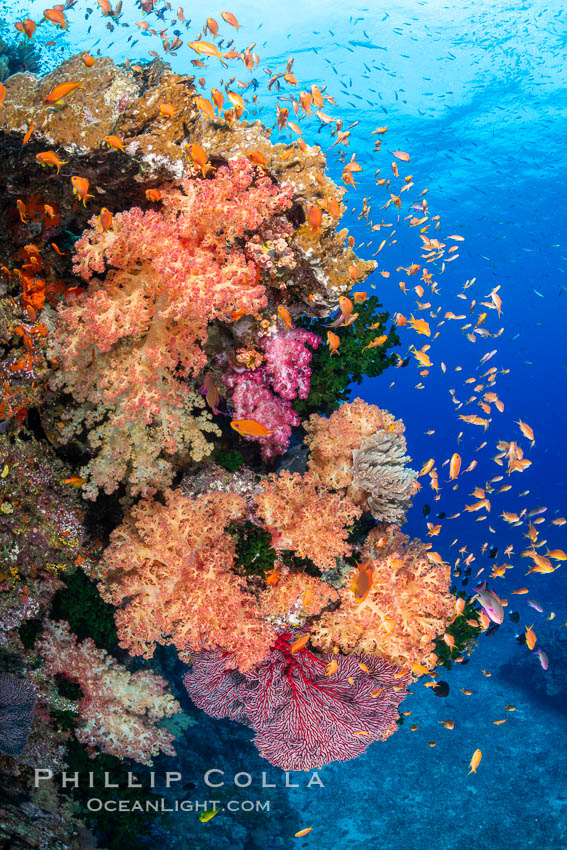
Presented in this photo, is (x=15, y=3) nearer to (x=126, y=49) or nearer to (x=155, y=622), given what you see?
(x=126, y=49)

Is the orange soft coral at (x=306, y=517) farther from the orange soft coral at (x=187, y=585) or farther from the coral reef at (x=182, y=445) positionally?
the orange soft coral at (x=187, y=585)

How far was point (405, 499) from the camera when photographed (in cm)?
530

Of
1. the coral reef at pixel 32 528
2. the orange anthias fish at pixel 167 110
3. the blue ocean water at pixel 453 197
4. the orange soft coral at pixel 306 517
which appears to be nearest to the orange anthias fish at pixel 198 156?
the orange anthias fish at pixel 167 110

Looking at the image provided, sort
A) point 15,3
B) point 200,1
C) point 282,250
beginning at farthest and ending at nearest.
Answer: point 200,1 < point 15,3 < point 282,250

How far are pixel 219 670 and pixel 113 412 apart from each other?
3163 mm

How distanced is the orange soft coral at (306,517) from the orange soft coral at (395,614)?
20.6 inches

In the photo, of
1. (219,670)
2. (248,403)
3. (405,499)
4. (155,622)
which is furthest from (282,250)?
(219,670)

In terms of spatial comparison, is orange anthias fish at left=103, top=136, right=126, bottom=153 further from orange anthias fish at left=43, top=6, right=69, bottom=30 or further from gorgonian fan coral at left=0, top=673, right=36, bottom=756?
gorgonian fan coral at left=0, top=673, right=36, bottom=756

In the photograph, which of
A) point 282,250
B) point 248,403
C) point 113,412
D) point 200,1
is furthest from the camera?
point 200,1

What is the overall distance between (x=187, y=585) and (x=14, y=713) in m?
2.47

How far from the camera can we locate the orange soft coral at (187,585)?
14.5 ft

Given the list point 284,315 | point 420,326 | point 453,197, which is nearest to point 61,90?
point 284,315

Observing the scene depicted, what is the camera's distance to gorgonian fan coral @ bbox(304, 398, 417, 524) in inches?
201

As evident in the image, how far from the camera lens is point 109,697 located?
5.75 m
